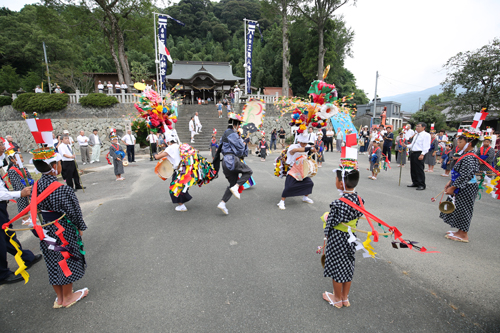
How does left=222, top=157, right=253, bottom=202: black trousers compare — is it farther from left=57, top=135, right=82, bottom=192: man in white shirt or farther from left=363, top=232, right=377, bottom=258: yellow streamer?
left=57, top=135, right=82, bottom=192: man in white shirt

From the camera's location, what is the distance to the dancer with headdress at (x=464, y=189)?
3.65m

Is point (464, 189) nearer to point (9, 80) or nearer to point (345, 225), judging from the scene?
point (345, 225)

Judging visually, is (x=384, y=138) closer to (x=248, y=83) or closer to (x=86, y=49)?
(x=248, y=83)

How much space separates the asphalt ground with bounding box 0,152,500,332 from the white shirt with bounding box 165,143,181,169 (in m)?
1.11

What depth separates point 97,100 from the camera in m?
16.9

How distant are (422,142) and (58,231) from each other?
8.13 meters

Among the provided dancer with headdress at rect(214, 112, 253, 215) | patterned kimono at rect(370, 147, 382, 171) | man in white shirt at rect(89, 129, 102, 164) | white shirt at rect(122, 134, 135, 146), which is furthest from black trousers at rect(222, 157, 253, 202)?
man in white shirt at rect(89, 129, 102, 164)

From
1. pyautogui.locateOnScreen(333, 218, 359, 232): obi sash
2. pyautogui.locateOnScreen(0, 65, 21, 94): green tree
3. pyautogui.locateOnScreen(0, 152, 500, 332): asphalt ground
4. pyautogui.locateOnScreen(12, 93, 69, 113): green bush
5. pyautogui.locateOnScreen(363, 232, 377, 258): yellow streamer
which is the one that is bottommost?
pyautogui.locateOnScreen(0, 152, 500, 332): asphalt ground

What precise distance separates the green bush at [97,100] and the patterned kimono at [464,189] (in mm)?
19179

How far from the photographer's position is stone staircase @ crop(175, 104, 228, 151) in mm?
16906

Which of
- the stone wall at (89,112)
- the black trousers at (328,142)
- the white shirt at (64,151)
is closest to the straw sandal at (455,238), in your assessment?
the white shirt at (64,151)

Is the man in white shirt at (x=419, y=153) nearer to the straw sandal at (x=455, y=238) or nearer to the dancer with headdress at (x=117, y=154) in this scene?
the straw sandal at (x=455, y=238)

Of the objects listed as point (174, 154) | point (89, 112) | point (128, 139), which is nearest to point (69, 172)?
point (174, 154)

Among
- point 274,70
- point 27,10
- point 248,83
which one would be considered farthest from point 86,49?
point 248,83
